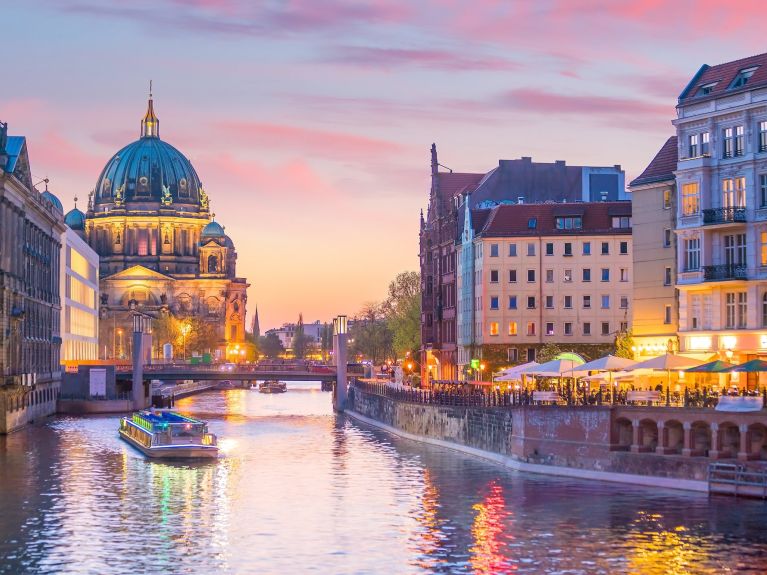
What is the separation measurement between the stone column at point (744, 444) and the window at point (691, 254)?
63.3 ft

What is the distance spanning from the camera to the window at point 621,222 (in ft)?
436

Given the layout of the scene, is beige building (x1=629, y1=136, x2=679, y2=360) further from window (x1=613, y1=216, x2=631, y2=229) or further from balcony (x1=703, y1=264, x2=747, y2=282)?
window (x1=613, y1=216, x2=631, y2=229)

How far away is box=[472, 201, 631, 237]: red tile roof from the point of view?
133375mm

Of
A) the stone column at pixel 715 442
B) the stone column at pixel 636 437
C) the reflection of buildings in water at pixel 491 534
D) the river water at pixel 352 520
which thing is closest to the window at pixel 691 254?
the river water at pixel 352 520

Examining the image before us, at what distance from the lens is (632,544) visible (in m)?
54.6

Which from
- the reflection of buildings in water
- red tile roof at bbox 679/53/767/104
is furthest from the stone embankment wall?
red tile roof at bbox 679/53/767/104

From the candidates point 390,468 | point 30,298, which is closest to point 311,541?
point 390,468

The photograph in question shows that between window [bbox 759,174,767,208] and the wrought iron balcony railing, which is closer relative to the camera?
window [bbox 759,174,767,208]

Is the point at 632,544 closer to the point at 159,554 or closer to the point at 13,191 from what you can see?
the point at 159,554

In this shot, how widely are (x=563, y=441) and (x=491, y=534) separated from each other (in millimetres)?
16877

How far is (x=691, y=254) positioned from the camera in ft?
270

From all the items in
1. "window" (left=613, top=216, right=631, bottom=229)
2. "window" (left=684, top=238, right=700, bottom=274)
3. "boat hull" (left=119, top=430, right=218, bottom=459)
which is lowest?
"boat hull" (left=119, top=430, right=218, bottom=459)

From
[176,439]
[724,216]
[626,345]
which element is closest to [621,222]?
[626,345]

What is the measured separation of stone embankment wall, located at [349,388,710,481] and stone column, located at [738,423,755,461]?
5.51 ft
